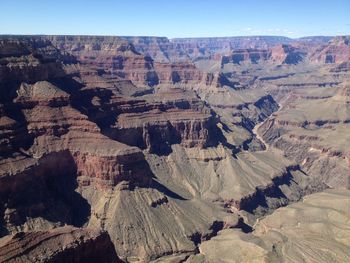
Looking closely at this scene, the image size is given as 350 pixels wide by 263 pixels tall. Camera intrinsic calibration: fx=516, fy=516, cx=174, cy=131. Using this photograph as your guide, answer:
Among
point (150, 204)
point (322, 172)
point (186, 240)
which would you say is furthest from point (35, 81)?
point (322, 172)

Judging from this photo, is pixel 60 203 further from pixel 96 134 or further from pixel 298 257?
pixel 298 257

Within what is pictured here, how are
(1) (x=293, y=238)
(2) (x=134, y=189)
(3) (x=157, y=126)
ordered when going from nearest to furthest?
(1) (x=293, y=238)
(2) (x=134, y=189)
(3) (x=157, y=126)

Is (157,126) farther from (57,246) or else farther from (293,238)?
(57,246)

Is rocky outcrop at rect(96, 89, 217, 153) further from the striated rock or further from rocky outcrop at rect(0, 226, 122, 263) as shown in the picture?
rocky outcrop at rect(0, 226, 122, 263)

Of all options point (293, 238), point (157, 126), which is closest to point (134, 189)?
point (293, 238)

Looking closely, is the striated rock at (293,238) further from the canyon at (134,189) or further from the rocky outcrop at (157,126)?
the rocky outcrop at (157,126)

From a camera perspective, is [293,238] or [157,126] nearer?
[293,238]

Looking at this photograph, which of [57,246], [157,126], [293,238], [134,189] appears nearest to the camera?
[57,246]

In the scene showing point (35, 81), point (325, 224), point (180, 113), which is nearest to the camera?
point (325, 224)
